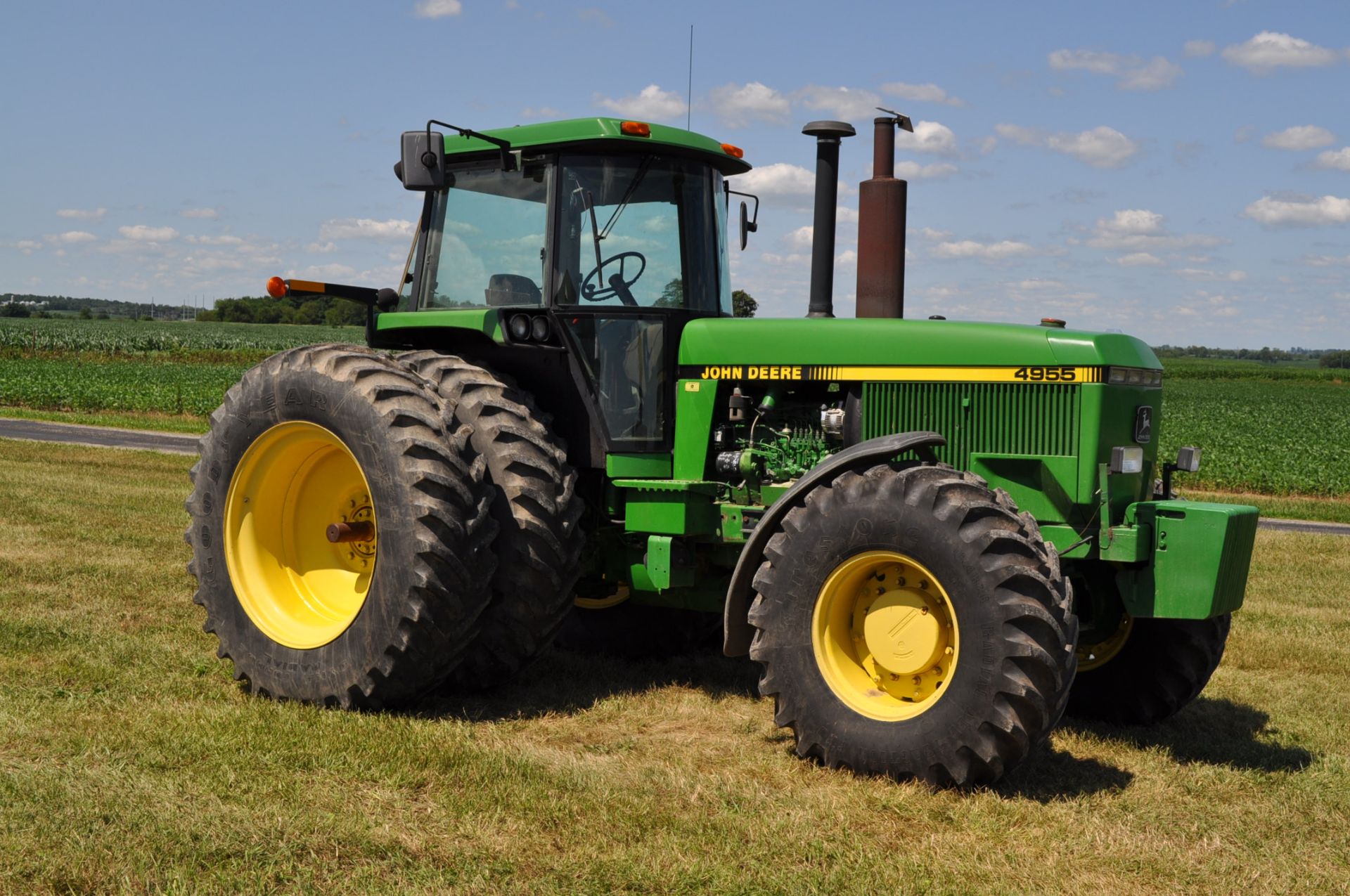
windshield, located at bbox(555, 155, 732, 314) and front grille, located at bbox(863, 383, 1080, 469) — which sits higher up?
windshield, located at bbox(555, 155, 732, 314)

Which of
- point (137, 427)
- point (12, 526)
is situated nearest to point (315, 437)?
point (12, 526)

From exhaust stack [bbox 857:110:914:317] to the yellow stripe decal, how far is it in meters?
0.66

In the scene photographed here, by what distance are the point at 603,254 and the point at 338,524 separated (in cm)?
188

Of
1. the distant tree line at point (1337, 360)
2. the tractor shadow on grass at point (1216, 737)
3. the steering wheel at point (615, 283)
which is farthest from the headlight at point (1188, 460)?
the distant tree line at point (1337, 360)

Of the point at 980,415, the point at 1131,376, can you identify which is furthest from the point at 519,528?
the point at 1131,376

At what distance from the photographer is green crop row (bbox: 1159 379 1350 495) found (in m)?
21.1

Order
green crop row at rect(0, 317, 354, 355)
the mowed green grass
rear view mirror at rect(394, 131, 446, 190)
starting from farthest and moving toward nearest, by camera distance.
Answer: green crop row at rect(0, 317, 354, 355) → rear view mirror at rect(394, 131, 446, 190) → the mowed green grass

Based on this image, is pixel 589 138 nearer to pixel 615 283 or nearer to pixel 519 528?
pixel 615 283

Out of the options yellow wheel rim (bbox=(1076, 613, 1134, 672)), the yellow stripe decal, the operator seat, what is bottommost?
yellow wheel rim (bbox=(1076, 613, 1134, 672))

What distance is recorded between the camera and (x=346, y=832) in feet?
13.9

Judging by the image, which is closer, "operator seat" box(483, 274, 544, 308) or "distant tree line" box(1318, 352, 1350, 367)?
"operator seat" box(483, 274, 544, 308)

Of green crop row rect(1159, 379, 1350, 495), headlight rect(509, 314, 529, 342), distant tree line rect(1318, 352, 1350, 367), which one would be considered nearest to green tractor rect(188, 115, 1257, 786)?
headlight rect(509, 314, 529, 342)

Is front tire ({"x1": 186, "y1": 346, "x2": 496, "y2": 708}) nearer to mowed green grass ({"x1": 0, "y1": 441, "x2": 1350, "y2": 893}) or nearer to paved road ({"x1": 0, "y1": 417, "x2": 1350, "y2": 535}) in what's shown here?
mowed green grass ({"x1": 0, "y1": 441, "x2": 1350, "y2": 893})

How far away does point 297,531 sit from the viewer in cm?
658
